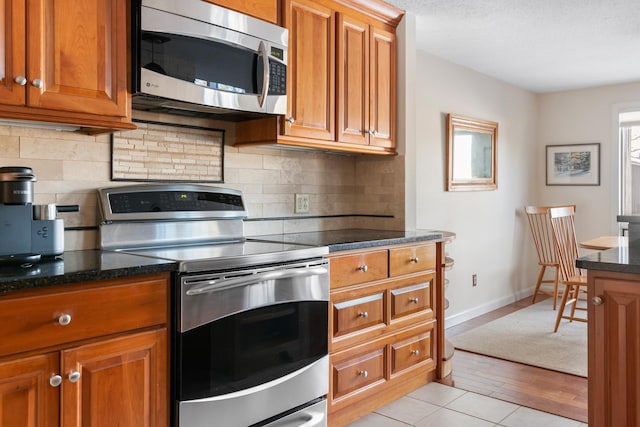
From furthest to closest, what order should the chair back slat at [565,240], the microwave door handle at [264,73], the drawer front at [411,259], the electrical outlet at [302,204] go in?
the chair back slat at [565,240] → the electrical outlet at [302,204] → the drawer front at [411,259] → the microwave door handle at [264,73]

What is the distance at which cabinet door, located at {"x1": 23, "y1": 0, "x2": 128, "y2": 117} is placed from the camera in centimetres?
175

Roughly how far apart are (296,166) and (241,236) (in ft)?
2.17

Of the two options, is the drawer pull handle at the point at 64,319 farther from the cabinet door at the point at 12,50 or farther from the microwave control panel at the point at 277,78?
the microwave control panel at the point at 277,78

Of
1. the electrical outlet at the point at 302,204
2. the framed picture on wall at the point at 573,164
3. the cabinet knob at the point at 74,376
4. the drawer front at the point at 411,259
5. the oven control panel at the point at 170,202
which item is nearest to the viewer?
the cabinet knob at the point at 74,376

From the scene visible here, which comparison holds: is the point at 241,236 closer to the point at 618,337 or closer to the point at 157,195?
the point at 157,195

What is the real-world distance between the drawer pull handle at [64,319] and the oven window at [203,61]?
99cm

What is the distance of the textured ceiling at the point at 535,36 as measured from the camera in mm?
3207

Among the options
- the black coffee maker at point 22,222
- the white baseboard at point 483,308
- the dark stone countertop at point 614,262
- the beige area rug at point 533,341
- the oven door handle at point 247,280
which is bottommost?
the beige area rug at point 533,341

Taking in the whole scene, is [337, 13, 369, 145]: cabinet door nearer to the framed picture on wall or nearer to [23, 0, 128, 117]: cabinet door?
[23, 0, 128, 117]: cabinet door

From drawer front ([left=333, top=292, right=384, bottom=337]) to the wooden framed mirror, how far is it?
2034mm

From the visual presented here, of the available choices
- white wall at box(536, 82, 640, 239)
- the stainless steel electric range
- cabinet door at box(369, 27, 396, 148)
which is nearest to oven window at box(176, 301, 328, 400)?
the stainless steel electric range

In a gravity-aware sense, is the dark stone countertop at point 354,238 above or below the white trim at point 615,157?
below

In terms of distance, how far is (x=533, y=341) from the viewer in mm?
4070

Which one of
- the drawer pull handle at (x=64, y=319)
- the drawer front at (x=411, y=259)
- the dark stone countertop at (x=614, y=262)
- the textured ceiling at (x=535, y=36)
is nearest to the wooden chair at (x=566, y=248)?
the textured ceiling at (x=535, y=36)
